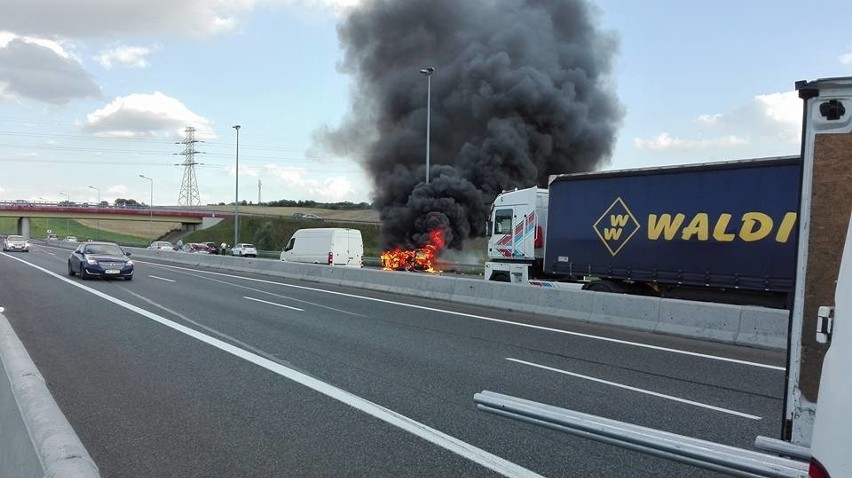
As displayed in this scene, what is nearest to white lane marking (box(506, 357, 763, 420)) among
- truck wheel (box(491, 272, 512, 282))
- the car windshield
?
truck wheel (box(491, 272, 512, 282))

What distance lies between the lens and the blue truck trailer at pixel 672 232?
11898 millimetres

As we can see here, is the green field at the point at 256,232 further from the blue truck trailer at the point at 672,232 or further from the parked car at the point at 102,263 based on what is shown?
the blue truck trailer at the point at 672,232

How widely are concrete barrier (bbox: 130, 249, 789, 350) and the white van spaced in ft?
27.9

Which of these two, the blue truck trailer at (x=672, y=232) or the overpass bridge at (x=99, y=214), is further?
the overpass bridge at (x=99, y=214)

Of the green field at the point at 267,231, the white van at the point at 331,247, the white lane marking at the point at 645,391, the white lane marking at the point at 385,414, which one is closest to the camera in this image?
the white lane marking at the point at 385,414

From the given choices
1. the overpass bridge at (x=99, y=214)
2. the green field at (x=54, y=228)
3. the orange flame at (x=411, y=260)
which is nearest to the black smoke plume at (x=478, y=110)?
the orange flame at (x=411, y=260)

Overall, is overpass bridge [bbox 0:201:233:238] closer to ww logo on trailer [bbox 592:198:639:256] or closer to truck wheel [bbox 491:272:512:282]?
truck wheel [bbox 491:272:512:282]

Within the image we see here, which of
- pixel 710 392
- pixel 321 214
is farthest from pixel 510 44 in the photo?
pixel 321 214

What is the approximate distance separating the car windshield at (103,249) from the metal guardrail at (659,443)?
70.5ft

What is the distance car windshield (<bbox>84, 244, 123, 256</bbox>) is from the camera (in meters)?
21.8

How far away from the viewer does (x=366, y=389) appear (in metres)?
6.64

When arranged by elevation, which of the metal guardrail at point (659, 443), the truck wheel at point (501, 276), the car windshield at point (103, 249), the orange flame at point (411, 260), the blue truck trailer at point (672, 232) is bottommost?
the orange flame at point (411, 260)

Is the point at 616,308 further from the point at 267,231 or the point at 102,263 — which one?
the point at 267,231

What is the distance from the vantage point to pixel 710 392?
688cm
